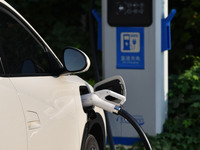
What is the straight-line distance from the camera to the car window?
2.94 meters

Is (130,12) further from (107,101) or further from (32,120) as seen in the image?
(32,120)

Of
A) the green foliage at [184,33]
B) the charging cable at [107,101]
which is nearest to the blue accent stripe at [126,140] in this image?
the charging cable at [107,101]

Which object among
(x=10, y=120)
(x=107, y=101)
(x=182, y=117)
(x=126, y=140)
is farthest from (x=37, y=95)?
(x=182, y=117)

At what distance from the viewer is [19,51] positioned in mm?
3246

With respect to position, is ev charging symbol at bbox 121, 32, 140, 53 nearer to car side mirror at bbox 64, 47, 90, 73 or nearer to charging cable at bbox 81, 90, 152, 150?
charging cable at bbox 81, 90, 152, 150

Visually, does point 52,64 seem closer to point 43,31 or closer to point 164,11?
point 164,11

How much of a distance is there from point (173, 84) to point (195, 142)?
1.08 meters

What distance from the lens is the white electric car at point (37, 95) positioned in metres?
2.62

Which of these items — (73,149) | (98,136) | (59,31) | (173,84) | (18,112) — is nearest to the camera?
(18,112)

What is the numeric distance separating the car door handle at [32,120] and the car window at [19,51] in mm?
247

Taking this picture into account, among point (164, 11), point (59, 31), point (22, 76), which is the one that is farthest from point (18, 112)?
point (59, 31)

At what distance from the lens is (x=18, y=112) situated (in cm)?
264

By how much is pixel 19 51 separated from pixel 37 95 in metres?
0.44

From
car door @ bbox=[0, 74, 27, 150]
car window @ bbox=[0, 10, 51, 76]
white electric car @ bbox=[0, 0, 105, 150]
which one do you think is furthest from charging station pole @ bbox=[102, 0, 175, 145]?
car door @ bbox=[0, 74, 27, 150]
